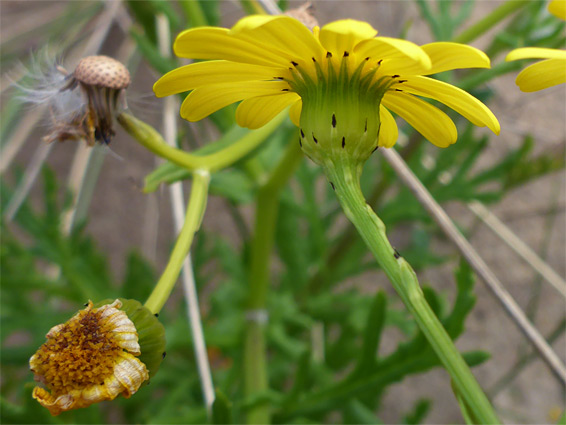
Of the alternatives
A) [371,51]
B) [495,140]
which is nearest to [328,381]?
[371,51]

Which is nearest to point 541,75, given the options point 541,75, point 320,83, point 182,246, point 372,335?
point 541,75

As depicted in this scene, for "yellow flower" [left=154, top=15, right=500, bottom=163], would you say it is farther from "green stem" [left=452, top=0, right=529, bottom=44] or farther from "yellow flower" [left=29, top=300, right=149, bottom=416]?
"green stem" [left=452, top=0, right=529, bottom=44]

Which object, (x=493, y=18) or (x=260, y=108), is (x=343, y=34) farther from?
(x=493, y=18)

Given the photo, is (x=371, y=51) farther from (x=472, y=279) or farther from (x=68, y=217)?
(x=68, y=217)

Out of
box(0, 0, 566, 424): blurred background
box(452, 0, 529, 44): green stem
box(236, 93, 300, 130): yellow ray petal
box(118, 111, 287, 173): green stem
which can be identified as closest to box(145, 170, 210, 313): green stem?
box(118, 111, 287, 173): green stem

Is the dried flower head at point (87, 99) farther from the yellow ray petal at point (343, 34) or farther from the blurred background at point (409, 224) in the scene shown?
the blurred background at point (409, 224)
